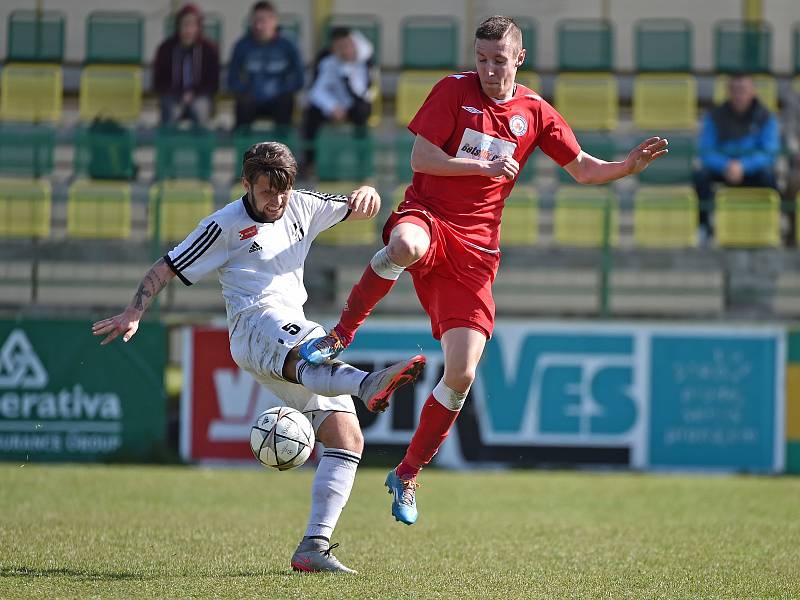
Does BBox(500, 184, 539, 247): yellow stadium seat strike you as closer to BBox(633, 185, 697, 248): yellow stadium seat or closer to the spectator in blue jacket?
BBox(633, 185, 697, 248): yellow stadium seat

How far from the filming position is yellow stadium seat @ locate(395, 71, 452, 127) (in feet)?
50.3

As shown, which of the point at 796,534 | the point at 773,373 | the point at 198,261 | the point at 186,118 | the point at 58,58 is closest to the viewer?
the point at 198,261

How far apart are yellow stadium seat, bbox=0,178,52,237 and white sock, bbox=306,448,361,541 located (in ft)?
26.1

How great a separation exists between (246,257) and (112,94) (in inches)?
391

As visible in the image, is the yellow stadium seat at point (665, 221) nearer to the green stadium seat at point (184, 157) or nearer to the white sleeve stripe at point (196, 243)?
the green stadium seat at point (184, 157)

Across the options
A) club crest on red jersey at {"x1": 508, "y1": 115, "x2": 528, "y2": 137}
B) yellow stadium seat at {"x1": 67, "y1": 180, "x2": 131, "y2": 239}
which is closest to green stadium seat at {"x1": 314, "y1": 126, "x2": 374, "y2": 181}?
yellow stadium seat at {"x1": 67, "y1": 180, "x2": 131, "y2": 239}

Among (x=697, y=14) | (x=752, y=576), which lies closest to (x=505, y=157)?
(x=752, y=576)

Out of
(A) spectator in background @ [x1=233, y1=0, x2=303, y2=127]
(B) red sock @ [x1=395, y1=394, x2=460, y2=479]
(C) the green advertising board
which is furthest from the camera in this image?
(A) spectator in background @ [x1=233, y1=0, x2=303, y2=127]

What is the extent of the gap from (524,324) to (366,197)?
5805 millimetres

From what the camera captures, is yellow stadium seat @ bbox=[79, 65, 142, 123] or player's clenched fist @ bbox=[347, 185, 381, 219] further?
yellow stadium seat @ bbox=[79, 65, 142, 123]

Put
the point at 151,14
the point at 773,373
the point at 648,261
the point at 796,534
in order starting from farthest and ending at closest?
the point at 151,14 → the point at 648,261 → the point at 773,373 → the point at 796,534

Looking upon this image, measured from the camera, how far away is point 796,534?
7938 mm

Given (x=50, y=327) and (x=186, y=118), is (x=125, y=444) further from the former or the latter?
(x=186, y=118)

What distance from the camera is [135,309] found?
581cm
